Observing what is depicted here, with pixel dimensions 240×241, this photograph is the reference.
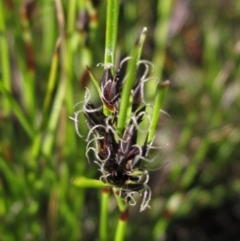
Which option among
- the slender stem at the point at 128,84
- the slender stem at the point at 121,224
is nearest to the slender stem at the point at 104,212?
the slender stem at the point at 121,224

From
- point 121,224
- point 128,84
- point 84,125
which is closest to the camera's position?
point 128,84

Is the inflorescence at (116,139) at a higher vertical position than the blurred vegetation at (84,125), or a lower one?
higher

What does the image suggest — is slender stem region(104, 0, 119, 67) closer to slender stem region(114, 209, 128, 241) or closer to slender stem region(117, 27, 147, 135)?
slender stem region(117, 27, 147, 135)

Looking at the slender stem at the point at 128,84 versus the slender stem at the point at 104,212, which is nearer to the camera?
the slender stem at the point at 128,84

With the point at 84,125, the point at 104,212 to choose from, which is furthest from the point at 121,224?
the point at 84,125

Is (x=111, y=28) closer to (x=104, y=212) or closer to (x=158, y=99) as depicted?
(x=158, y=99)

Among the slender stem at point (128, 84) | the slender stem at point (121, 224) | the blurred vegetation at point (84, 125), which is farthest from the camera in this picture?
the blurred vegetation at point (84, 125)

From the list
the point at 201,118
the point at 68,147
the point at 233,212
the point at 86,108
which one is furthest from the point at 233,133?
the point at 86,108

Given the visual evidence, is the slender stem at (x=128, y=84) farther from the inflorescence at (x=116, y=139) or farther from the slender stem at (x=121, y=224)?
the slender stem at (x=121, y=224)

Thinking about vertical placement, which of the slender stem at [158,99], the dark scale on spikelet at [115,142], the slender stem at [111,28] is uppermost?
the slender stem at [111,28]
